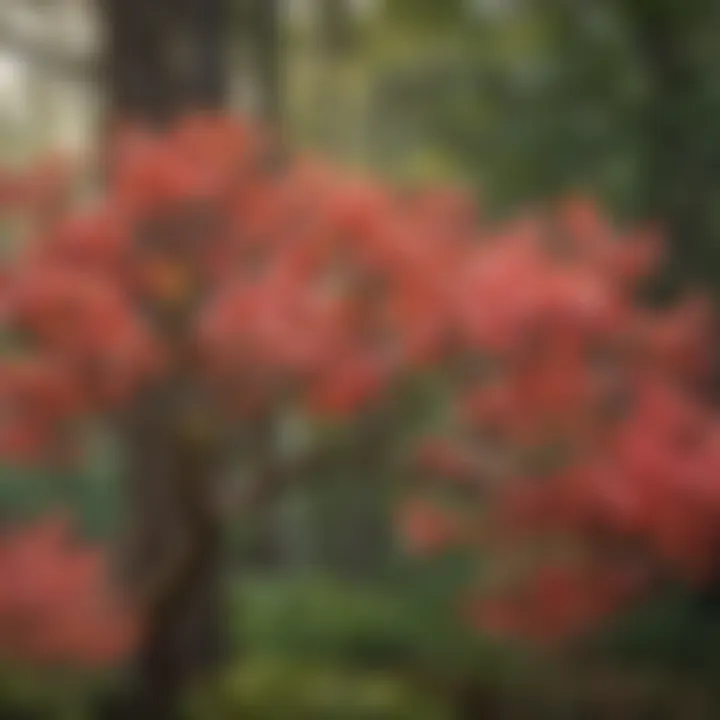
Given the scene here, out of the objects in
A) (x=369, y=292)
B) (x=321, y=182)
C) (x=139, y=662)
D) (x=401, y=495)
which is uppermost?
(x=321, y=182)

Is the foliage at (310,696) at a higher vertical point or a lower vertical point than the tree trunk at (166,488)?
lower

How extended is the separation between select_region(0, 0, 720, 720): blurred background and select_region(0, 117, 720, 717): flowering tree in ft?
0.14

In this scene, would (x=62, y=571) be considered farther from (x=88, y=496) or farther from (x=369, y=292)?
(x=369, y=292)

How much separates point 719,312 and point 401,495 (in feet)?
1.18

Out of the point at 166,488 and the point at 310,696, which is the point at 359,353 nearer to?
the point at 166,488

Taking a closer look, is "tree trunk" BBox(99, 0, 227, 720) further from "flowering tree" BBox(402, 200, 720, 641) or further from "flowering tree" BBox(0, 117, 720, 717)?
"flowering tree" BBox(402, 200, 720, 641)

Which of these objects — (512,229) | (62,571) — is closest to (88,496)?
(62,571)

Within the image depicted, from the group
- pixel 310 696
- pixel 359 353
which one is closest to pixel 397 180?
→ pixel 359 353

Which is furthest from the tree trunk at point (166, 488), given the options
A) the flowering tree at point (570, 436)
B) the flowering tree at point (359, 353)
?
the flowering tree at point (570, 436)

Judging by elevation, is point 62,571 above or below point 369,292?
below

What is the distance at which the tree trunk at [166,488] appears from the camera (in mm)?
1553

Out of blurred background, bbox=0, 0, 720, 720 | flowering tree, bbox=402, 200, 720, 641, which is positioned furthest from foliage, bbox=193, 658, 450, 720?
flowering tree, bbox=402, 200, 720, 641

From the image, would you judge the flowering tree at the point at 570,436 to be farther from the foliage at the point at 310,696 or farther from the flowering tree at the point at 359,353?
the foliage at the point at 310,696

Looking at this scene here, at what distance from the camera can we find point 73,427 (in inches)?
60.1
